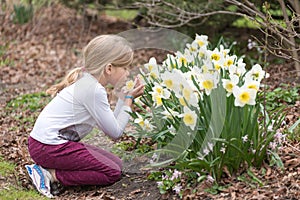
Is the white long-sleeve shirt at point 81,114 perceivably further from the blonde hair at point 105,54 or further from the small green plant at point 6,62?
the small green plant at point 6,62

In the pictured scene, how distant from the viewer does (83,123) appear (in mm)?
3742

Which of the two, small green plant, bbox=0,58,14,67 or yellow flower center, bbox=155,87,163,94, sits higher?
yellow flower center, bbox=155,87,163,94

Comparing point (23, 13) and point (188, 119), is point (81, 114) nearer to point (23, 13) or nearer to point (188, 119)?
point (188, 119)

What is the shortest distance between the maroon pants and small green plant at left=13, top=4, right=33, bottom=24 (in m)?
6.02

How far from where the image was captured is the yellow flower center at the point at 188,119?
3.12 m

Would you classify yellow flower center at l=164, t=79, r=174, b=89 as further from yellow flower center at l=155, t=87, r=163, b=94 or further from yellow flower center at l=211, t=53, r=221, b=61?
yellow flower center at l=211, t=53, r=221, b=61

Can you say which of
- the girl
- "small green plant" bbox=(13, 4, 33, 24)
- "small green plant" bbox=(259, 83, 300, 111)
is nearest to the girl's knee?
the girl

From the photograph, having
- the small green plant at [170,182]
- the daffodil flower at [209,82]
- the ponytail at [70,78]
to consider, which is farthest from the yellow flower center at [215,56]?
the ponytail at [70,78]

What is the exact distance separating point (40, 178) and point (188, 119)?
1.21 m

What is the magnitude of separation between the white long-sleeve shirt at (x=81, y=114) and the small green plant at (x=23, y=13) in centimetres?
595

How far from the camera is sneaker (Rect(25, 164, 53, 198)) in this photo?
3684 mm

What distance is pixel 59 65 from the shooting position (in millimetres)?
7965

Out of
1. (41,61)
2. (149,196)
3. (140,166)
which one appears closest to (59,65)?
(41,61)

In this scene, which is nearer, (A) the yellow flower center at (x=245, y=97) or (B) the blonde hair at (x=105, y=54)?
(A) the yellow flower center at (x=245, y=97)
